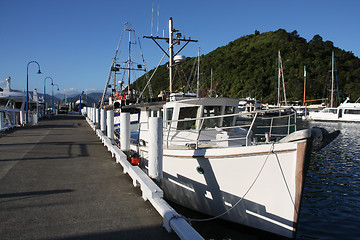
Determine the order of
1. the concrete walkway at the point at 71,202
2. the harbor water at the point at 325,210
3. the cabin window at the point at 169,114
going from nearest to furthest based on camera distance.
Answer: the concrete walkway at the point at 71,202, the harbor water at the point at 325,210, the cabin window at the point at 169,114

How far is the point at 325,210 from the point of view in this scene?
8.80 meters

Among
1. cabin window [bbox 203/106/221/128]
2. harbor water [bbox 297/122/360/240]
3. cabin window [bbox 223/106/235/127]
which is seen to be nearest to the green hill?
harbor water [bbox 297/122/360/240]

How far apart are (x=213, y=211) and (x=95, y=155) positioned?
4.35m

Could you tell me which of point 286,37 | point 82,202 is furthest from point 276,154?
point 286,37

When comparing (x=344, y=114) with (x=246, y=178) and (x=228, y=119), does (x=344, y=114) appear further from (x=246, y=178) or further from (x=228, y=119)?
(x=246, y=178)

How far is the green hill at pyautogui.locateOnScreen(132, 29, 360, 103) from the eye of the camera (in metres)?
65.6

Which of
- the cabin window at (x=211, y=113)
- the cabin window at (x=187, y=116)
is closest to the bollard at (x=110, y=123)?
the cabin window at (x=187, y=116)

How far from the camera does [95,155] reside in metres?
8.83

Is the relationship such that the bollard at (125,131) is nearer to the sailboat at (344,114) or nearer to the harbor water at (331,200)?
the harbor water at (331,200)

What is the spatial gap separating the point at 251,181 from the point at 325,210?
15.6ft

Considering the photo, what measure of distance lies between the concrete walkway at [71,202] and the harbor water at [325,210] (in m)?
2.82

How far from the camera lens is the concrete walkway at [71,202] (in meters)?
3.63

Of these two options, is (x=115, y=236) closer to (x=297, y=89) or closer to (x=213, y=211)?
(x=213, y=211)

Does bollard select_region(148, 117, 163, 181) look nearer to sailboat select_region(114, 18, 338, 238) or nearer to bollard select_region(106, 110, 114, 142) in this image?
sailboat select_region(114, 18, 338, 238)
